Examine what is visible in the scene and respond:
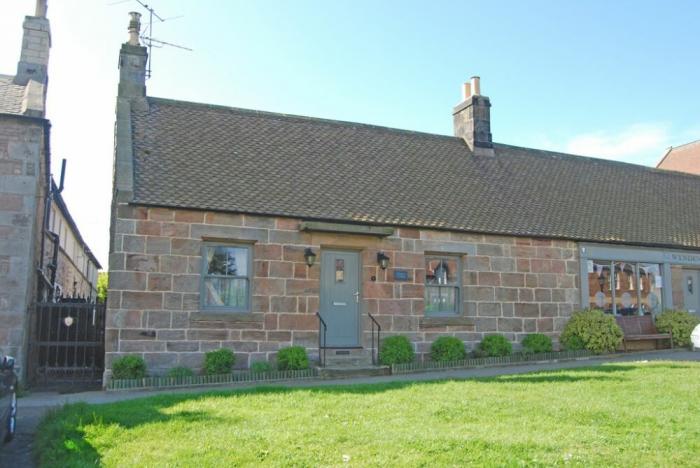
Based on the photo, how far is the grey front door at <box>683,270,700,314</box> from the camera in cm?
1862

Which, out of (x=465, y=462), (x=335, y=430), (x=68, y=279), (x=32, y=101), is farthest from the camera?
(x=68, y=279)

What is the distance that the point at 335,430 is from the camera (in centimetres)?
710

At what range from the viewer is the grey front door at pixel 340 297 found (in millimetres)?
14328

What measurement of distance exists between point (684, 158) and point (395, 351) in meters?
23.9

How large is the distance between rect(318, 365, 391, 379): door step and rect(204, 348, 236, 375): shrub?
179cm

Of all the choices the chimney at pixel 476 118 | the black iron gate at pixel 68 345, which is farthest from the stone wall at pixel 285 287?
the chimney at pixel 476 118

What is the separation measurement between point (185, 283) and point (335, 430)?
670 cm

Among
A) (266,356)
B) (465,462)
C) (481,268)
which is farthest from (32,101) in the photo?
(465,462)

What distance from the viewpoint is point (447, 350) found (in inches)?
567

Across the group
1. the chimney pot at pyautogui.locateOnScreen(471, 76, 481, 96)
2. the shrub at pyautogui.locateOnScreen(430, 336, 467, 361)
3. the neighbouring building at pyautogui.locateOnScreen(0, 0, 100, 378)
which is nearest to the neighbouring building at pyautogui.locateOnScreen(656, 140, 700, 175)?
the chimney pot at pyautogui.locateOnScreen(471, 76, 481, 96)

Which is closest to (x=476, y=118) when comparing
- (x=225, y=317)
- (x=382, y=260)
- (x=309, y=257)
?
(x=382, y=260)

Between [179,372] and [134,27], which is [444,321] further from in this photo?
[134,27]

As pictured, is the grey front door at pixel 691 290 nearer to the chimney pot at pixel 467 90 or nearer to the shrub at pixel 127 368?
the chimney pot at pixel 467 90

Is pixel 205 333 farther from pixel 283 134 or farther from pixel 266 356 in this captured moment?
pixel 283 134
